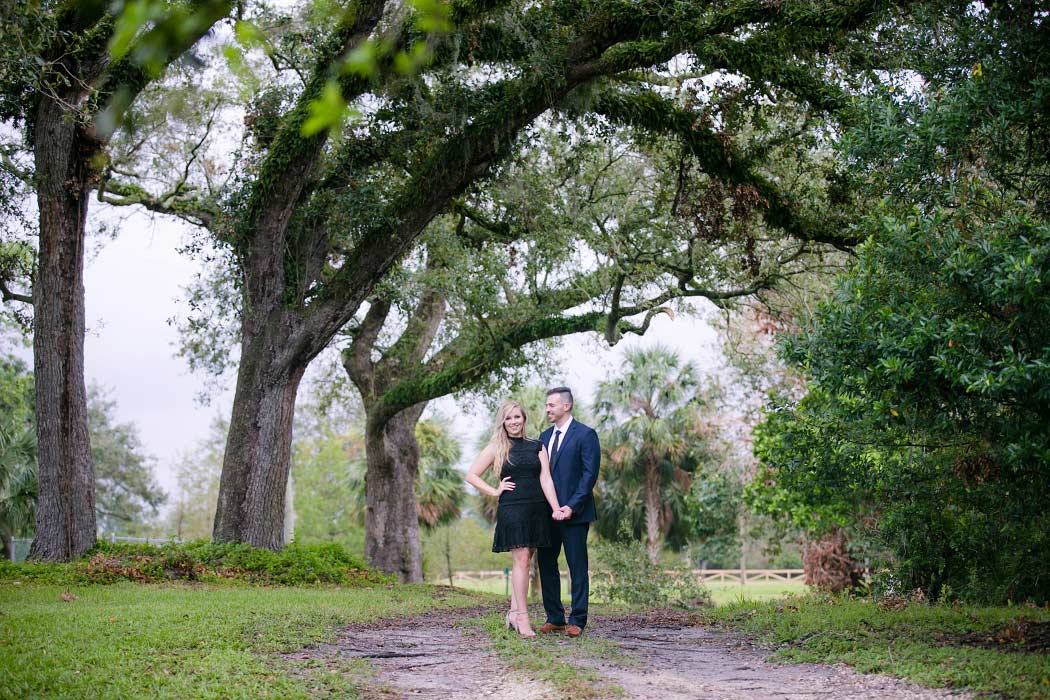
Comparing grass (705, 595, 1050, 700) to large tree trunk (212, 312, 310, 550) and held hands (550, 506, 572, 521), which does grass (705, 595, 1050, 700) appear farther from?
large tree trunk (212, 312, 310, 550)

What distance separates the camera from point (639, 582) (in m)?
14.2

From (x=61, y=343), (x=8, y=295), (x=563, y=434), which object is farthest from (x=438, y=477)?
(x=563, y=434)

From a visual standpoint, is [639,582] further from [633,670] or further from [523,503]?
[633,670]

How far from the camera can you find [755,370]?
19016mm

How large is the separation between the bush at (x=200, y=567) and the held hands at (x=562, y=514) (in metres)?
6.62

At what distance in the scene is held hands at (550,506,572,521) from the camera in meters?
7.15

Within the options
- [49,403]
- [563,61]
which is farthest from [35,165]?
[563,61]

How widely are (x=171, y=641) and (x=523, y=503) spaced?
265cm

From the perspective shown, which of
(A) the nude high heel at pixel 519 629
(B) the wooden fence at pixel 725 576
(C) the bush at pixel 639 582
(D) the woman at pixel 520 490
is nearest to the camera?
(D) the woman at pixel 520 490

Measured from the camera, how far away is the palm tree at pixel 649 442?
97.1 ft

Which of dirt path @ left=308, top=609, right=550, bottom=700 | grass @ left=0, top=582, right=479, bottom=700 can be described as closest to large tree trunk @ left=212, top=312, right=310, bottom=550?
grass @ left=0, top=582, right=479, bottom=700

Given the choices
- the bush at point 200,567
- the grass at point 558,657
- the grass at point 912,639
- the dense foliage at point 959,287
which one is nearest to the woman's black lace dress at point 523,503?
the grass at point 558,657

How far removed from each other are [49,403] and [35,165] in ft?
11.0

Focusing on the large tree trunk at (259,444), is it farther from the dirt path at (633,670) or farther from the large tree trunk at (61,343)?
the dirt path at (633,670)
